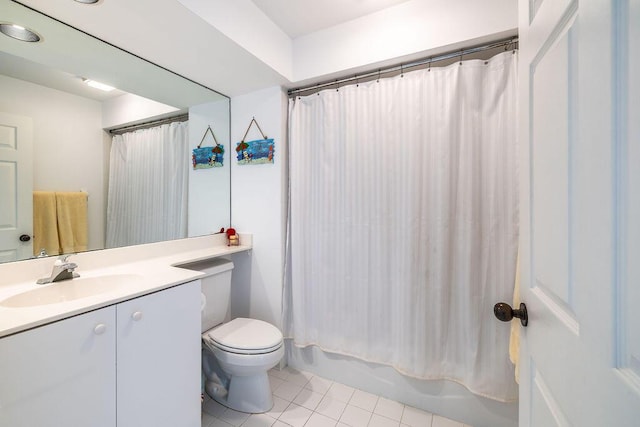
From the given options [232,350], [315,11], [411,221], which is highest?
[315,11]

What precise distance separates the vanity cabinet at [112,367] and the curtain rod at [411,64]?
158cm

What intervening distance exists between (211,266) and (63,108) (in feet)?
3.80

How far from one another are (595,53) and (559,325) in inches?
20.1

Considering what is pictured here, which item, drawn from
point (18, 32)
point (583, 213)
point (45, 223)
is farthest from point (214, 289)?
point (583, 213)

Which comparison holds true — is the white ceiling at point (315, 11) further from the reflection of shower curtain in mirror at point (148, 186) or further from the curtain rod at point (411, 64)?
the reflection of shower curtain in mirror at point (148, 186)

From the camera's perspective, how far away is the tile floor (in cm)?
154

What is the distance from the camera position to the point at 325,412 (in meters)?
1.62

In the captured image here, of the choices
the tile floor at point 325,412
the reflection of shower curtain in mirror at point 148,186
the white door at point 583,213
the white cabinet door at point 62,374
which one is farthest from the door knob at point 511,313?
the reflection of shower curtain in mirror at point 148,186

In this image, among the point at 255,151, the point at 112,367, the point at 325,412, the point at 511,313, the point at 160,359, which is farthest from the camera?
the point at 255,151

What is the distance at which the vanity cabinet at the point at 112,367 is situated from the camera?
81cm

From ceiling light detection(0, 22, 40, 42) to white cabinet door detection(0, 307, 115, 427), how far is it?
51.5 inches

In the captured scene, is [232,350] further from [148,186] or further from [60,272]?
[148,186]

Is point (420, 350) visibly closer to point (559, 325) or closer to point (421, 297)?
point (421, 297)

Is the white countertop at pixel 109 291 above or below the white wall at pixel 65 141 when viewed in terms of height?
below
